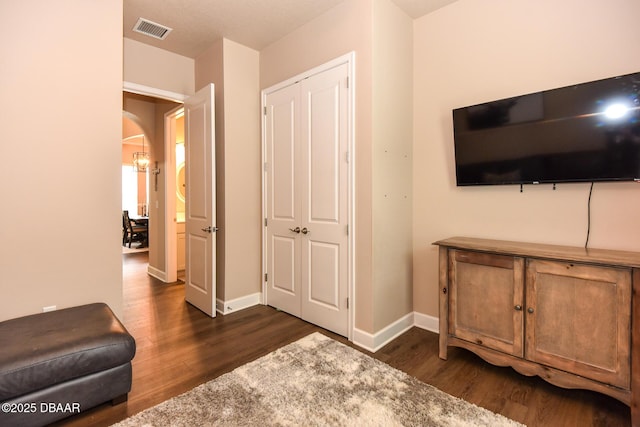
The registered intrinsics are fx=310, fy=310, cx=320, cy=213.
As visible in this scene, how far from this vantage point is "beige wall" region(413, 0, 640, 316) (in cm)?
201

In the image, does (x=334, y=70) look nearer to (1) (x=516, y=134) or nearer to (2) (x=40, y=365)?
(1) (x=516, y=134)

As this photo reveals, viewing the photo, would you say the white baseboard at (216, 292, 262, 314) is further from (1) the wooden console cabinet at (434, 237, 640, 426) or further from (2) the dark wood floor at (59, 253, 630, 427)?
(1) the wooden console cabinet at (434, 237, 640, 426)

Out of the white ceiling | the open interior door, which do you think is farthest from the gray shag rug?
the white ceiling

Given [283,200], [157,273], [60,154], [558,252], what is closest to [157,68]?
[60,154]

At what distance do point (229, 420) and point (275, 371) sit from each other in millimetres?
519

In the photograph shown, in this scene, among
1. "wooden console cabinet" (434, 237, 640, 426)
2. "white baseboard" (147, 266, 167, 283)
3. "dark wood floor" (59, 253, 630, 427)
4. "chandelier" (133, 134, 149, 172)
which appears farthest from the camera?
"chandelier" (133, 134, 149, 172)

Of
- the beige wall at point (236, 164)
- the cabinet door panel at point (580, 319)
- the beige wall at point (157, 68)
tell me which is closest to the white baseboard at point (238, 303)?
the beige wall at point (236, 164)

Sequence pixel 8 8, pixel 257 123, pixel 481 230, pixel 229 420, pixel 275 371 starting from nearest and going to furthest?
pixel 229 420, pixel 8 8, pixel 275 371, pixel 481 230, pixel 257 123

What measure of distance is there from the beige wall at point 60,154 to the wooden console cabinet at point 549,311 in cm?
258

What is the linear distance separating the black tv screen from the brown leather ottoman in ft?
8.99

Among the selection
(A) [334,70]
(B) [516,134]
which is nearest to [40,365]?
(A) [334,70]

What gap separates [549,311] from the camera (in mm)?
1874

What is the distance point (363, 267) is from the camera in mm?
2596

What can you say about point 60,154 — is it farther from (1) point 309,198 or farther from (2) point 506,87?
(2) point 506,87
